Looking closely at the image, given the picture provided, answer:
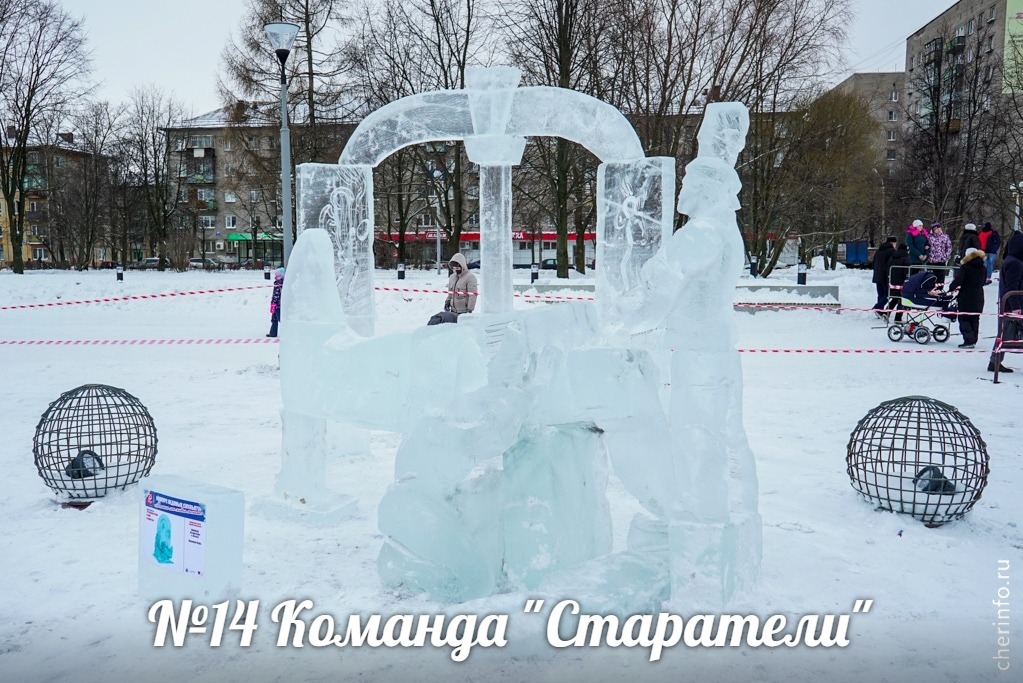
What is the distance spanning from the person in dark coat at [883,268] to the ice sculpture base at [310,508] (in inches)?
540

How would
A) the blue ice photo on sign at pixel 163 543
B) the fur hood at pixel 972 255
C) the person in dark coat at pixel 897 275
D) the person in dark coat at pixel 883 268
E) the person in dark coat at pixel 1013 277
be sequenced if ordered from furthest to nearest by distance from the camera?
the person in dark coat at pixel 883 268
the person in dark coat at pixel 897 275
the fur hood at pixel 972 255
the person in dark coat at pixel 1013 277
the blue ice photo on sign at pixel 163 543

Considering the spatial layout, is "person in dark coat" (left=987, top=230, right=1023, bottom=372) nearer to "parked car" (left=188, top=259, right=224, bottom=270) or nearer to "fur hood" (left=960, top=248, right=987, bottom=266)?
"fur hood" (left=960, top=248, right=987, bottom=266)

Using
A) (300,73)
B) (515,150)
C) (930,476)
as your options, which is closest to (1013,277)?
(930,476)

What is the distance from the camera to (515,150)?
232 inches

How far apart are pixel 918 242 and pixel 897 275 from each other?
264 centimetres

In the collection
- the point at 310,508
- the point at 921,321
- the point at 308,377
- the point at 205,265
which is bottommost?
the point at 310,508

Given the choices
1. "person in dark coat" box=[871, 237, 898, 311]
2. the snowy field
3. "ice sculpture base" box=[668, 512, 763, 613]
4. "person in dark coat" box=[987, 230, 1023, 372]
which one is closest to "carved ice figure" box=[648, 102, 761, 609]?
"ice sculpture base" box=[668, 512, 763, 613]

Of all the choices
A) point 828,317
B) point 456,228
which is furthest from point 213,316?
point 828,317

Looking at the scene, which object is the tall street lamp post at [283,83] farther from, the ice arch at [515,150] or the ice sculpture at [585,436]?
the ice sculpture at [585,436]

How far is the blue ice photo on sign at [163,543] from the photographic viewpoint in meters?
4.18

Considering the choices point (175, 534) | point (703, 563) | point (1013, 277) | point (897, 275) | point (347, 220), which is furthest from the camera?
point (897, 275)

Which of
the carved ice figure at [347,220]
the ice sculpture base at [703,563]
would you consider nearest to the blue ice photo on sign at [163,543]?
the ice sculpture base at [703,563]

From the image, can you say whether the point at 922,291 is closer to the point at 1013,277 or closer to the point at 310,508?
the point at 1013,277

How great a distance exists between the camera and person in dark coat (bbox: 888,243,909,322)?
1573 cm
